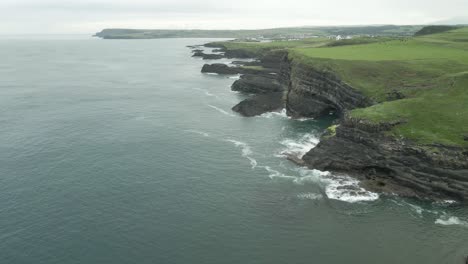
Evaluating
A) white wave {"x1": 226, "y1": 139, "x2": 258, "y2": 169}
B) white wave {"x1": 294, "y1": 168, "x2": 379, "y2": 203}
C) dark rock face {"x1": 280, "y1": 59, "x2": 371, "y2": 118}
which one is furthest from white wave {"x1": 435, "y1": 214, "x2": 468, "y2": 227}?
dark rock face {"x1": 280, "y1": 59, "x2": 371, "y2": 118}

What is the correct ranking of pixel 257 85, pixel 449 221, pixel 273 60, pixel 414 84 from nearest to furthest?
pixel 449 221 → pixel 414 84 → pixel 257 85 → pixel 273 60

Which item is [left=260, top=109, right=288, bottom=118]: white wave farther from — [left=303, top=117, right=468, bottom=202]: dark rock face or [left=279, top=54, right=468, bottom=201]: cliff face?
[left=303, top=117, right=468, bottom=202]: dark rock face

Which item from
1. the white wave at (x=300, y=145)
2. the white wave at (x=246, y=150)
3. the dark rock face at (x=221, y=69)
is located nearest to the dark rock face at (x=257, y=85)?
the dark rock face at (x=221, y=69)

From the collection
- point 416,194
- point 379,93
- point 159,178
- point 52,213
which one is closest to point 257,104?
point 379,93

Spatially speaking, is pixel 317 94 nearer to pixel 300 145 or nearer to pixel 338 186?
pixel 300 145

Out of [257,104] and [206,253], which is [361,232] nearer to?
[206,253]

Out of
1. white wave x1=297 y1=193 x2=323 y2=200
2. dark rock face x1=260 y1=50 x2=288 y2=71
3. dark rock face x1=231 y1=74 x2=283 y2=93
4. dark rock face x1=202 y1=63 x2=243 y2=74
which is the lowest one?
white wave x1=297 y1=193 x2=323 y2=200

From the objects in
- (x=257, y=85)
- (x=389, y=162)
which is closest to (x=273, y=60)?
(x=257, y=85)

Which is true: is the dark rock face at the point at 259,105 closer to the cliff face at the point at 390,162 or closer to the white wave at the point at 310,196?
the cliff face at the point at 390,162
